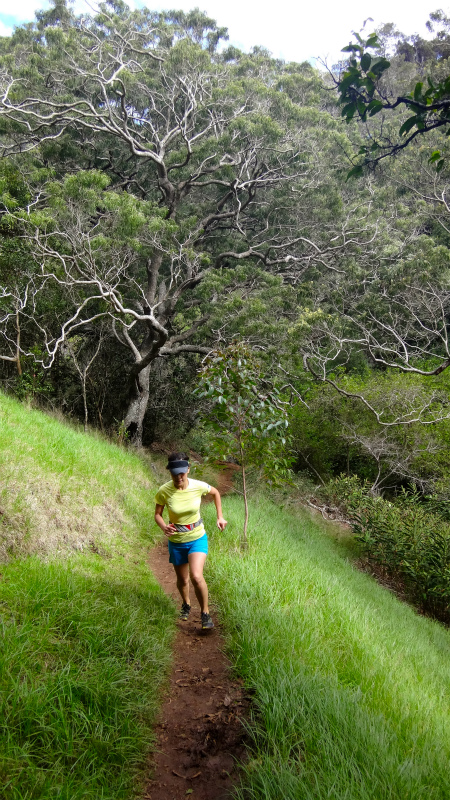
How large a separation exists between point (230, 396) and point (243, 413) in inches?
12.5

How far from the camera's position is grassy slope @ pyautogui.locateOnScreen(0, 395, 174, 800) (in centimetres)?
235

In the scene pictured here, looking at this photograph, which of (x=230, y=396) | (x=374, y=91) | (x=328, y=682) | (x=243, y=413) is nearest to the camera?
(x=374, y=91)

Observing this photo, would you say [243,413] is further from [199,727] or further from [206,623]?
[199,727]

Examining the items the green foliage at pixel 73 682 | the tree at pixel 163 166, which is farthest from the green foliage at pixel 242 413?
the tree at pixel 163 166

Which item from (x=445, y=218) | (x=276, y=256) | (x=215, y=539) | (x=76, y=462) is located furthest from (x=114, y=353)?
(x=445, y=218)

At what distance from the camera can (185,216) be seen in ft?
47.8

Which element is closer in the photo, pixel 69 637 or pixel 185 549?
pixel 69 637

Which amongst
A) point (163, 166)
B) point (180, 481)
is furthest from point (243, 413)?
point (163, 166)

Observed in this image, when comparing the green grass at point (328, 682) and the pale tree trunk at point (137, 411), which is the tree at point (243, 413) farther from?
the pale tree trunk at point (137, 411)

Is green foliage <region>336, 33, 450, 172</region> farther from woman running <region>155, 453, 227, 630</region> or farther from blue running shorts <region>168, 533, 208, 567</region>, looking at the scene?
blue running shorts <region>168, 533, 208, 567</region>

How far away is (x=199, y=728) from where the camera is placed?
2904 mm

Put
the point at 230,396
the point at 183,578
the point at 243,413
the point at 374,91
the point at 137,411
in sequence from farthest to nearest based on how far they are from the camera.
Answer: the point at 137,411 < the point at 243,413 < the point at 230,396 < the point at 183,578 < the point at 374,91

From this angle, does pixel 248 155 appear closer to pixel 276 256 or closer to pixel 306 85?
pixel 276 256

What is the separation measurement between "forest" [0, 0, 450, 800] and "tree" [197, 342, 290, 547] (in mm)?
43
